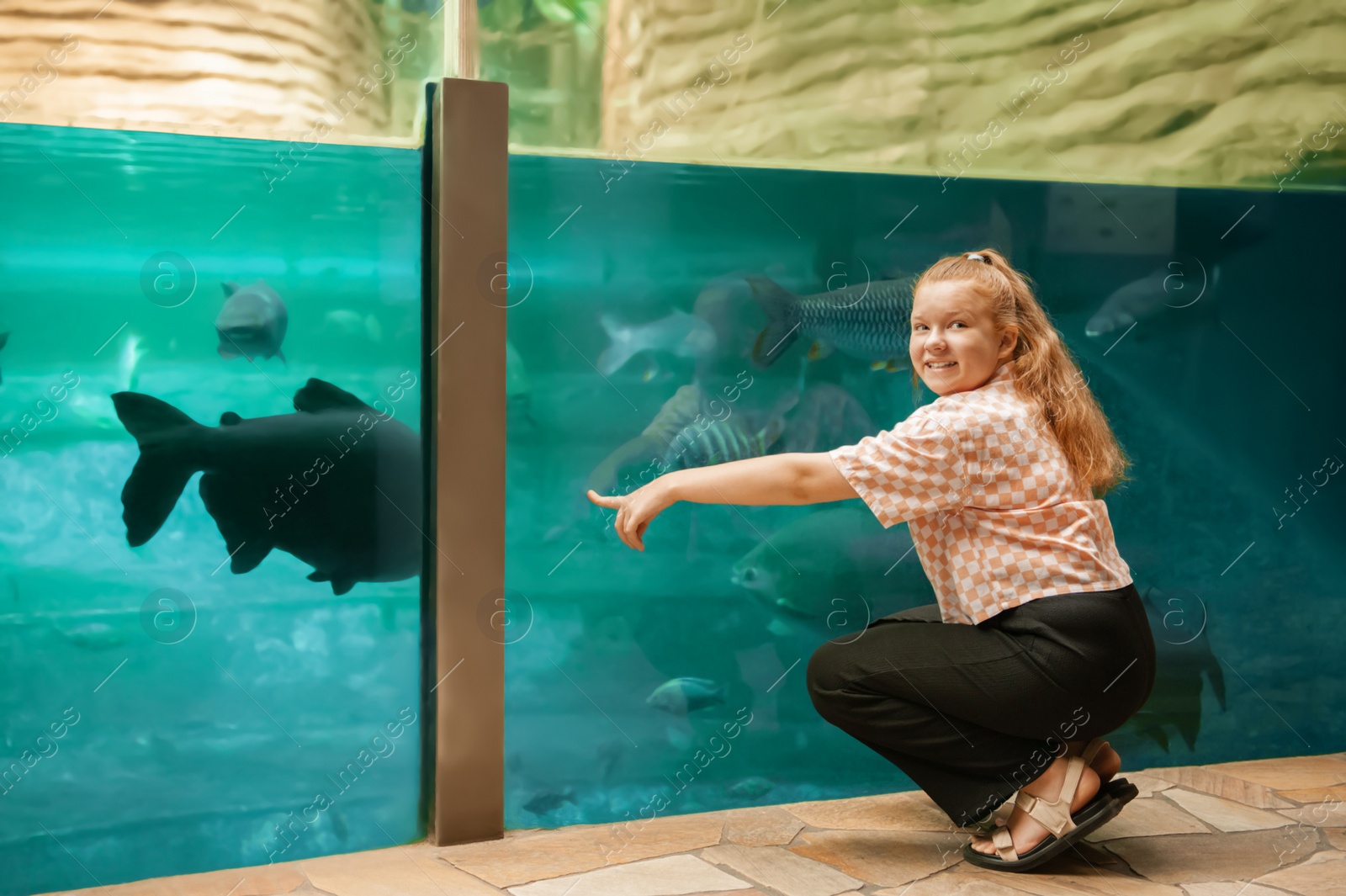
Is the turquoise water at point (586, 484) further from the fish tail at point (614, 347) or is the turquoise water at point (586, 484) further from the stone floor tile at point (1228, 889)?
the stone floor tile at point (1228, 889)

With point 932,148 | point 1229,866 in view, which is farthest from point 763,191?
point 1229,866

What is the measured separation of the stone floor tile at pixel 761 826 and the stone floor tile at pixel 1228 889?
3.23 ft

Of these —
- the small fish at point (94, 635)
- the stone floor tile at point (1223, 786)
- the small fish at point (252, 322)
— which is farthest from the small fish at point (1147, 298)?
the small fish at point (94, 635)

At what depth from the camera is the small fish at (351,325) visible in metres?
2.93

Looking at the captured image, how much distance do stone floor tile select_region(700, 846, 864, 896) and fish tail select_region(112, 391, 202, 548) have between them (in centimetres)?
163

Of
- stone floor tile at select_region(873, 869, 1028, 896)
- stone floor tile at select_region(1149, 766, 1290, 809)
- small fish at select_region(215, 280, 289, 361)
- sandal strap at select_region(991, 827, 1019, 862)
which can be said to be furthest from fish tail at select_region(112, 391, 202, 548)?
stone floor tile at select_region(1149, 766, 1290, 809)

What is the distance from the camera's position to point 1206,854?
9.50 ft

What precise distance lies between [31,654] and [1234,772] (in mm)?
3554

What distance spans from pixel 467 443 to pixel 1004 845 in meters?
1.68

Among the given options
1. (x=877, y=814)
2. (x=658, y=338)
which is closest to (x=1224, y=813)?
(x=877, y=814)

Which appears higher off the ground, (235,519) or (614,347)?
(614,347)

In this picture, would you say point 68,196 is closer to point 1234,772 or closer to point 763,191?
point 763,191

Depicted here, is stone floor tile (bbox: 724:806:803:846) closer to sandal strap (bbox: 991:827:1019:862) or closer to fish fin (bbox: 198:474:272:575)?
sandal strap (bbox: 991:827:1019:862)

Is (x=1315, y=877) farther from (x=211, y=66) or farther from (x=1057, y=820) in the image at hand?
(x=211, y=66)
